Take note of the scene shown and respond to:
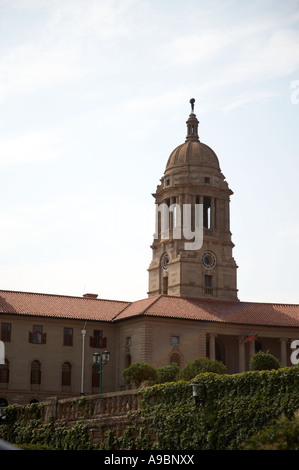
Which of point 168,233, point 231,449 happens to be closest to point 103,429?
point 231,449

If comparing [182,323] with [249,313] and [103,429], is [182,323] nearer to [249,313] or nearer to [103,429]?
[249,313]

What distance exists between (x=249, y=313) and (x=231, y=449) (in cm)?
5687

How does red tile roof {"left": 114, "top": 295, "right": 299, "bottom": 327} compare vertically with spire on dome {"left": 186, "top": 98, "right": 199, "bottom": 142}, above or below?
below

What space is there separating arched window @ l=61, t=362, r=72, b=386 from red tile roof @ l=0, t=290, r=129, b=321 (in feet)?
16.9

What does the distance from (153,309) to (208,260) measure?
17.6m

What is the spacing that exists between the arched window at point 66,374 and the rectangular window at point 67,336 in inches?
85.0

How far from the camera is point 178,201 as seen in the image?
100 meters

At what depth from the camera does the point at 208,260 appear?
99312 millimetres

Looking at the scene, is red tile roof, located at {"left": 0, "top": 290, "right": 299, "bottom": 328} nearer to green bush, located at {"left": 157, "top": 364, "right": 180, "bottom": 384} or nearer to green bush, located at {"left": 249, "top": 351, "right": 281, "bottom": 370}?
green bush, located at {"left": 157, "top": 364, "right": 180, "bottom": 384}

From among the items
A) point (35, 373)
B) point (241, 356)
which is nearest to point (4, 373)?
point (35, 373)

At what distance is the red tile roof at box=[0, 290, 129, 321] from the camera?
275 feet

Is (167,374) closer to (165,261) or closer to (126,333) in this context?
(126,333)

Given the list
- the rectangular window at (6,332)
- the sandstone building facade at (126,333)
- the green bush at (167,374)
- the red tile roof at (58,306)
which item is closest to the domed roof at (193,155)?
the sandstone building facade at (126,333)

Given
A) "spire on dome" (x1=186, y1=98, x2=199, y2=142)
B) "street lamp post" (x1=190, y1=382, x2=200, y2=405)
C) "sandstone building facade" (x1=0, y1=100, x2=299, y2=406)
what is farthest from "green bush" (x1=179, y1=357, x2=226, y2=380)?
"spire on dome" (x1=186, y1=98, x2=199, y2=142)
